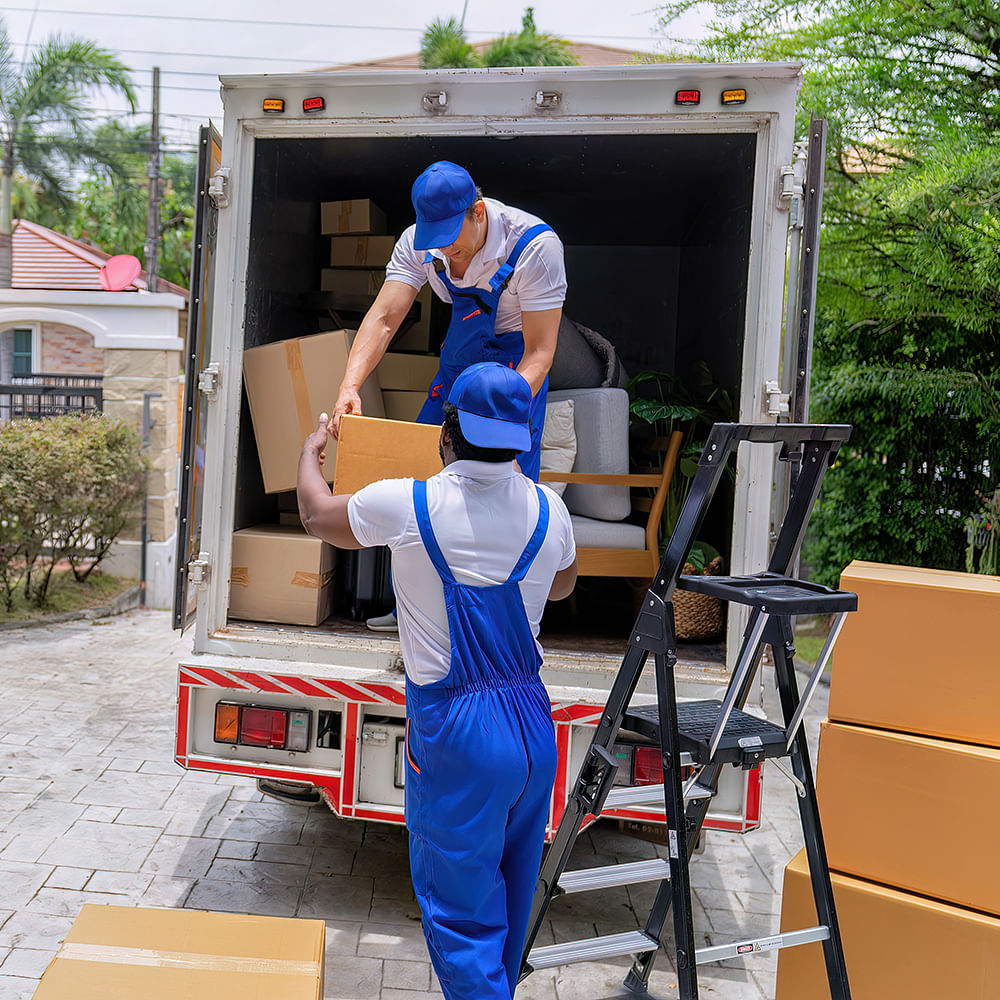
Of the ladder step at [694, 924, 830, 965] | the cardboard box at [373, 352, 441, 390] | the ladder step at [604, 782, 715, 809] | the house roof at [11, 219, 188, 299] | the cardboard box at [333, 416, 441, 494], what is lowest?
the ladder step at [694, 924, 830, 965]

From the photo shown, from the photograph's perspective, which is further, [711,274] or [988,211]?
[988,211]

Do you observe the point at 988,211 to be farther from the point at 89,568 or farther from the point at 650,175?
the point at 89,568

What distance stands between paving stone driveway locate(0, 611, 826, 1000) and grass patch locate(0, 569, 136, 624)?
2254 mm

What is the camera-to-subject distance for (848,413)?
7.28 meters

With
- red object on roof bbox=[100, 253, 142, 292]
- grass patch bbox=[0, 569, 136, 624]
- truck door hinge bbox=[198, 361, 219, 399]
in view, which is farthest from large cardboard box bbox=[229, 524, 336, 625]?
red object on roof bbox=[100, 253, 142, 292]

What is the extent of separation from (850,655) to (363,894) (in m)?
1.83

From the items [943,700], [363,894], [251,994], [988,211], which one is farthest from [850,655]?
[988,211]

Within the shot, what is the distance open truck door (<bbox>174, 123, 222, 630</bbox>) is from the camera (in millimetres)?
3076

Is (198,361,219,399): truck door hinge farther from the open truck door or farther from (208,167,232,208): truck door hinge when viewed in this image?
(208,167,232,208): truck door hinge

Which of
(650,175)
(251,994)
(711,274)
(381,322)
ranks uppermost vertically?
(650,175)

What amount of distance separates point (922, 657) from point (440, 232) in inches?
64.3

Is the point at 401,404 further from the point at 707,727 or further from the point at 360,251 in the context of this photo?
the point at 707,727

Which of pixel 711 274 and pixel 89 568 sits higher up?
pixel 711 274

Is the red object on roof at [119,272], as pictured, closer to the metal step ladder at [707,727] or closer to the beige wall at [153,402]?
the beige wall at [153,402]
